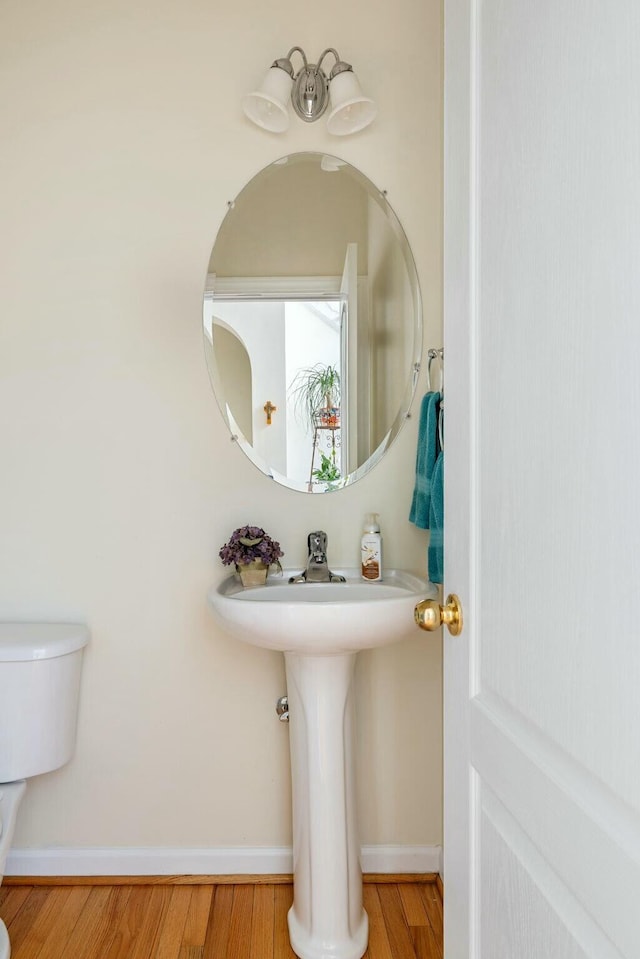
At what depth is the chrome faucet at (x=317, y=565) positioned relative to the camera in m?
1.98

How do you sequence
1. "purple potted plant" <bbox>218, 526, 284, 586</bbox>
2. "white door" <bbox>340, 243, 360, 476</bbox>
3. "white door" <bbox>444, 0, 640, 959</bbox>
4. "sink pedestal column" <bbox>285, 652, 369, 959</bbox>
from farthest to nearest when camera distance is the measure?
"white door" <bbox>340, 243, 360, 476</bbox>
"purple potted plant" <bbox>218, 526, 284, 586</bbox>
"sink pedestal column" <bbox>285, 652, 369, 959</bbox>
"white door" <bbox>444, 0, 640, 959</bbox>

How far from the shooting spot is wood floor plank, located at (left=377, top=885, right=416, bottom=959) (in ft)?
5.68

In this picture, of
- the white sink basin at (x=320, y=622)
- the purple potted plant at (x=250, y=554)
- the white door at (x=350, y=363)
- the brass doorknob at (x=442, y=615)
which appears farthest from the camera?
the white door at (x=350, y=363)

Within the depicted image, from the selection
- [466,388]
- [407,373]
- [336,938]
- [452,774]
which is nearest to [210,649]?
[336,938]

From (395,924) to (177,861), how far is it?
62cm

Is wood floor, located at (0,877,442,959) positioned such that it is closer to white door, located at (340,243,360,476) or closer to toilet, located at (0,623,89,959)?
toilet, located at (0,623,89,959)

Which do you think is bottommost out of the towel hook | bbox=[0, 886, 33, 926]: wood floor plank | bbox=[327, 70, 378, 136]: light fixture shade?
bbox=[0, 886, 33, 926]: wood floor plank

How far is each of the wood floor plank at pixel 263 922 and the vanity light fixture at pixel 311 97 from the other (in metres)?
2.01

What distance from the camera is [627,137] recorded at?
1.72 feet

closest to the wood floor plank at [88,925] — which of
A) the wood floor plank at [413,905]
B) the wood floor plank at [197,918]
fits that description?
the wood floor plank at [197,918]

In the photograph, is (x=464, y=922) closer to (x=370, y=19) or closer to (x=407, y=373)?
(x=407, y=373)

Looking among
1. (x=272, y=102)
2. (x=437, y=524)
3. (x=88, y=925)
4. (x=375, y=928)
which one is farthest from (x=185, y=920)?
(x=272, y=102)

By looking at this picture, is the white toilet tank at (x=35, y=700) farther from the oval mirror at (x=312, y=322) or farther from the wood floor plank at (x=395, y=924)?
the wood floor plank at (x=395, y=924)

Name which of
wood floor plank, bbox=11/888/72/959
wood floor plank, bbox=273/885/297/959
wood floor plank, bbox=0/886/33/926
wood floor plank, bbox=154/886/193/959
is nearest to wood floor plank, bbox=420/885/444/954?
wood floor plank, bbox=273/885/297/959
